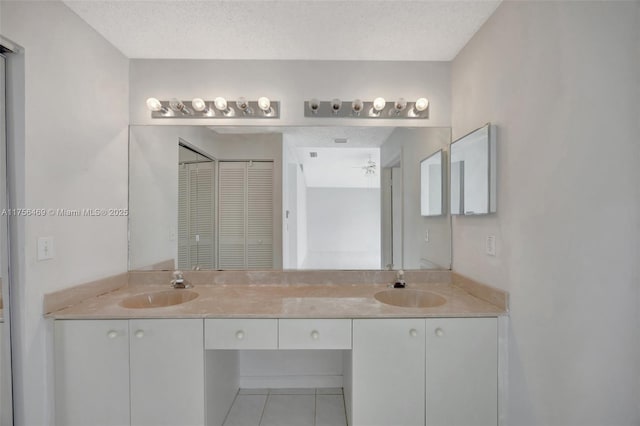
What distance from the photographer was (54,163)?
1.45 meters

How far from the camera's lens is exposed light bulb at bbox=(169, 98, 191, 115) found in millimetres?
1950

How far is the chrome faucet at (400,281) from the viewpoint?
1.91m

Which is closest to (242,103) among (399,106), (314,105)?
(314,105)

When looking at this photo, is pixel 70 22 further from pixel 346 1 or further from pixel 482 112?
pixel 482 112

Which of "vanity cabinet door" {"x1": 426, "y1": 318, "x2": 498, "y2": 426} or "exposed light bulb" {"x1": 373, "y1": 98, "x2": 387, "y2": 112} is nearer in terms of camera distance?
"vanity cabinet door" {"x1": 426, "y1": 318, "x2": 498, "y2": 426}

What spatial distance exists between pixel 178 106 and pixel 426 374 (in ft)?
Result: 7.00

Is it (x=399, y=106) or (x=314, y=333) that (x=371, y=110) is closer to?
(x=399, y=106)

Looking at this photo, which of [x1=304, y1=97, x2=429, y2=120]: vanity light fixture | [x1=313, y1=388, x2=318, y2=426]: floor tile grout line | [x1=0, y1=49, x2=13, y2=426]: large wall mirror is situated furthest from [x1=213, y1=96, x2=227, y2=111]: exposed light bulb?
[x1=313, y1=388, x2=318, y2=426]: floor tile grout line

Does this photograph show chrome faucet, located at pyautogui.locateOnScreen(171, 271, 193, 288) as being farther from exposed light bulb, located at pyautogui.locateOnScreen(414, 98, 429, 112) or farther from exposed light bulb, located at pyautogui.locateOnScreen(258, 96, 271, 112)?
exposed light bulb, located at pyautogui.locateOnScreen(414, 98, 429, 112)

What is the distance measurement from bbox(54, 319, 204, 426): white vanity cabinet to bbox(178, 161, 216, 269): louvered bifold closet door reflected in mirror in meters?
0.66

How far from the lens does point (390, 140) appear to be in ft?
6.82

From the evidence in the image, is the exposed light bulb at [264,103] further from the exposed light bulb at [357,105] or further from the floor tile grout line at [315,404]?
the floor tile grout line at [315,404]

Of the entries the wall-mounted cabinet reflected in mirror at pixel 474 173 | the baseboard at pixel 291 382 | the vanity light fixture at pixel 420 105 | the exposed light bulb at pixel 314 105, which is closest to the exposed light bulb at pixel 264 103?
the exposed light bulb at pixel 314 105

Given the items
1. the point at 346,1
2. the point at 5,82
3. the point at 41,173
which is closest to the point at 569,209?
the point at 346,1
